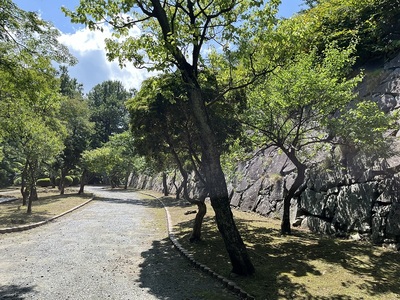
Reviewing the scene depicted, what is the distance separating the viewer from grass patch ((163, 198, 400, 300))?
621cm

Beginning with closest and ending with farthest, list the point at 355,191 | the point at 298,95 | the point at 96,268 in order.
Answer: the point at 96,268, the point at 298,95, the point at 355,191

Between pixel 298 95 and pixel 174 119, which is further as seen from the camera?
pixel 174 119

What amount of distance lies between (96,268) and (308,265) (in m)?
5.59

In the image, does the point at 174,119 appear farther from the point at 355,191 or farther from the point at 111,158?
the point at 111,158

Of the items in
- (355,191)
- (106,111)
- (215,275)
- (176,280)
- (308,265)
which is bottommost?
(176,280)

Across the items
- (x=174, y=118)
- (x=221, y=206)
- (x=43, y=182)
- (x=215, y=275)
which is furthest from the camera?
A: (x=43, y=182)

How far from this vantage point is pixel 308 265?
309 inches

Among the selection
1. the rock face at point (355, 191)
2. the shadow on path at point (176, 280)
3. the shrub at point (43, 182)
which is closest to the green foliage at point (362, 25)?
the rock face at point (355, 191)

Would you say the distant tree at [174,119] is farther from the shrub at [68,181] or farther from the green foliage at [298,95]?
the shrub at [68,181]

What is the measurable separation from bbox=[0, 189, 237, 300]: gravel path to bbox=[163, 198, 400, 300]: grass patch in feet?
2.68

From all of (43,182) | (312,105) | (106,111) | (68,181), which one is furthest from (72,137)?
(106,111)

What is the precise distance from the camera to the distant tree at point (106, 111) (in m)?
74.0

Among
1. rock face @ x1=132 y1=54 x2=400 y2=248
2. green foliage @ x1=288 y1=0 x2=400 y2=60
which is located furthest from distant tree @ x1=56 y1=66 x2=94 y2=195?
green foliage @ x1=288 y1=0 x2=400 y2=60

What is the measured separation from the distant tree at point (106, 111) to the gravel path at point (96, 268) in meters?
61.1
